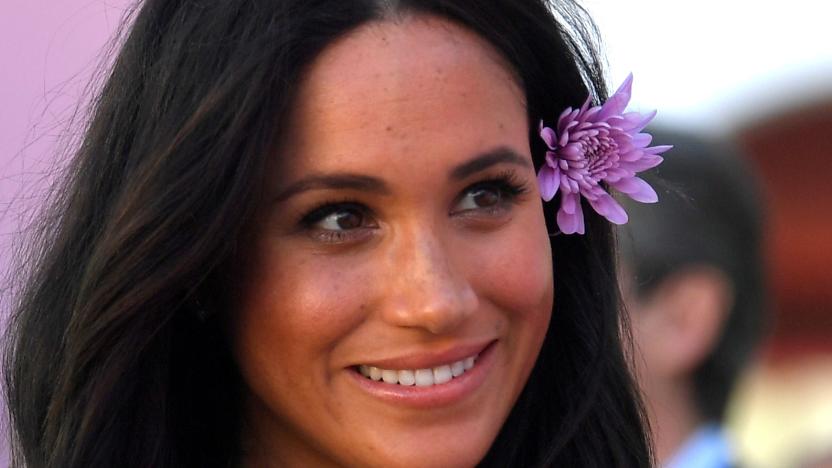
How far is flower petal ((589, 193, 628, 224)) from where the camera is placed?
9.78 ft

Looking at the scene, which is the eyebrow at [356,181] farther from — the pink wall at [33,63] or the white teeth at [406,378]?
the pink wall at [33,63]

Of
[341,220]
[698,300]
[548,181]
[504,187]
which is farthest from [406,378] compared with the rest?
[698,300]

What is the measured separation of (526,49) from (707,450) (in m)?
2.14

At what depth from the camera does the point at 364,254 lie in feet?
8.63

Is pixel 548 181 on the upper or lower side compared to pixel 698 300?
lower

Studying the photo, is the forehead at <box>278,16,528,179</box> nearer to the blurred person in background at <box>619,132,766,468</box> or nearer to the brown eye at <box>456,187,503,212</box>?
the brown eye at <box>456,187,503,212</box>

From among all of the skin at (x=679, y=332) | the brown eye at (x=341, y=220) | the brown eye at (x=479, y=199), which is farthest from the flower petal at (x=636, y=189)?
the skin at (x=679, y=332)

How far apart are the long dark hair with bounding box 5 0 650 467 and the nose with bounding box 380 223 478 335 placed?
0.28m

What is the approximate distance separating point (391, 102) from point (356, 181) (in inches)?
6.0

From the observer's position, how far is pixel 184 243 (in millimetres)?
2590

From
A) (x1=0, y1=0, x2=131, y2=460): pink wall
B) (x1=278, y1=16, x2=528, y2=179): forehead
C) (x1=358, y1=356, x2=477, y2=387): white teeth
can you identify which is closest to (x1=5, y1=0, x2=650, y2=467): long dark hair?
(x1=278, y1=16, x2=528, y2=179): forehead

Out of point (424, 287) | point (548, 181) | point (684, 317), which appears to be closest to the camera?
point (424, 287)

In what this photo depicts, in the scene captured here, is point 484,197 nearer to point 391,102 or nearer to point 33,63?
point 391,102

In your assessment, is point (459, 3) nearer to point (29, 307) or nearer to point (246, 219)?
point (246, 219)
